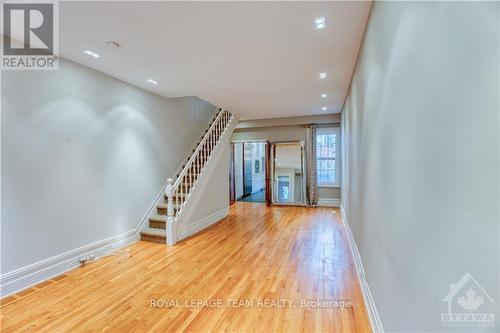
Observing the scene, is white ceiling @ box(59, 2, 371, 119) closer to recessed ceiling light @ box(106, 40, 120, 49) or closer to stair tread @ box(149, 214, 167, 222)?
recessed ceiling light @ box(106, 40, 120, 49)

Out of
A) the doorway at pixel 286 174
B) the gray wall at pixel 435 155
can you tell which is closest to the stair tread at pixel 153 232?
the gray wall at pixel 435 155

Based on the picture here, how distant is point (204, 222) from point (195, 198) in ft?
2.09

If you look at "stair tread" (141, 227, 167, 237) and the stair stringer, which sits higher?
the stair stringer

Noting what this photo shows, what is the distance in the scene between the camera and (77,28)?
2387mm

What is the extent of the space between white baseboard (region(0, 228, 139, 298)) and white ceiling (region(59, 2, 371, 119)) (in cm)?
258

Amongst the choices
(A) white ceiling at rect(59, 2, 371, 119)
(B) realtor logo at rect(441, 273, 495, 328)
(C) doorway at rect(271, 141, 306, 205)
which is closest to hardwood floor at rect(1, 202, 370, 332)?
(B) realtor logo at rect(441, 273, 495, 328)

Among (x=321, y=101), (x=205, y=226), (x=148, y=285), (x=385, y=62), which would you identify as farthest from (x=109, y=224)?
(x=321, y=101)

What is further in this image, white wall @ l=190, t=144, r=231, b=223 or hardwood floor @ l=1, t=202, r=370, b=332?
white wall @ l=190, t=144, r=231, b=223

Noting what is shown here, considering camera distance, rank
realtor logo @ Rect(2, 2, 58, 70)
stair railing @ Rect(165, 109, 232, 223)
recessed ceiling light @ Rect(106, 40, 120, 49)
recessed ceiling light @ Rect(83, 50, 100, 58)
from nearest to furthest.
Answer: realtor logo @ Rect(2, 2, 58, 70) < recessed ceiling light @ Rect(106, 40, 120, 49) < recessed ceiling light @ Rect(83, 50, 100, 58) < stair railing @ Rect(165, 109, 232, 223)

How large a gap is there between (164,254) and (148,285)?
91 cm

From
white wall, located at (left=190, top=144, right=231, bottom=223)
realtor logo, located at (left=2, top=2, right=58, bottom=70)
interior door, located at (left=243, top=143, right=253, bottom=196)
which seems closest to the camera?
realtor logo, located at (left=2, top=2, right=58, bottom=70)

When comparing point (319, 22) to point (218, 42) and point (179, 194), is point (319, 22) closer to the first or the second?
point (218, 42)

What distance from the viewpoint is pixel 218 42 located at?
2652 mm

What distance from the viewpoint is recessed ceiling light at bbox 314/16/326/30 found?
225cm
